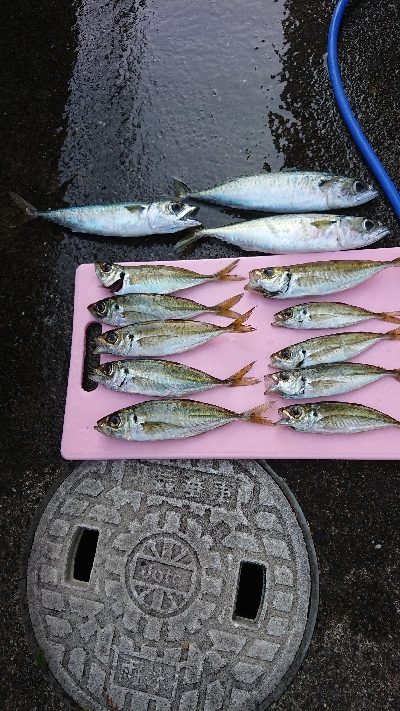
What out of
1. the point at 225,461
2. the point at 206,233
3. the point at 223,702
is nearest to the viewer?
the point at 223,702

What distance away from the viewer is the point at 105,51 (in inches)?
141

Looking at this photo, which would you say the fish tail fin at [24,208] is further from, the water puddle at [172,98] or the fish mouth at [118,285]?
the fish mouth at [118,285]

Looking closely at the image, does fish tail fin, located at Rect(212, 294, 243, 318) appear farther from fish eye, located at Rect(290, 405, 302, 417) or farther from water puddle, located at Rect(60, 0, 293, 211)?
water puddle, located at Rect(60, 0, 293, 211)

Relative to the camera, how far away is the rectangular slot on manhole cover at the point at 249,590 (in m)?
2.81

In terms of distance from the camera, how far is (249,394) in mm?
2812

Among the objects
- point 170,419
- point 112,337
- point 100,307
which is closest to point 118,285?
point 100,307

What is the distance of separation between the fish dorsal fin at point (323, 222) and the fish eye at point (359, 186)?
23cm

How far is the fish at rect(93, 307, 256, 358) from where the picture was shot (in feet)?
9.24

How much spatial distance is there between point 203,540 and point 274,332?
1.16 meters

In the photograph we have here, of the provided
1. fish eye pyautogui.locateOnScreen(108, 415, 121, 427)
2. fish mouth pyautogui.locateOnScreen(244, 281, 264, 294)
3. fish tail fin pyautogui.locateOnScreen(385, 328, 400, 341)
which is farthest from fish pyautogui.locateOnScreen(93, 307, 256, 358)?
fish tail fin pyautogui.locateOnScreen(385, 328, 400, 341)

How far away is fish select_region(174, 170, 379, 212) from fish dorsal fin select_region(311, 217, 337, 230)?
15cm

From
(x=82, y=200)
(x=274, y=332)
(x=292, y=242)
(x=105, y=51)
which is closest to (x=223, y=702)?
(x=274, y=332)

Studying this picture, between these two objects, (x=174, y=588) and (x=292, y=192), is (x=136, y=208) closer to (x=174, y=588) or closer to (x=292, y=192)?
(x=292, y=192)

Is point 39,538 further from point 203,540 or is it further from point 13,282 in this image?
point 13,282
